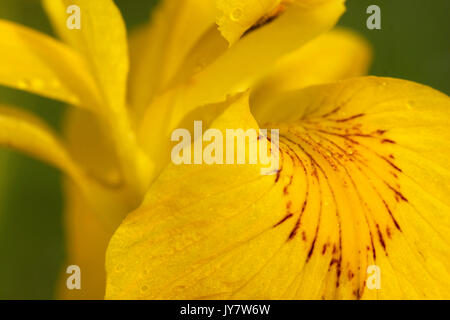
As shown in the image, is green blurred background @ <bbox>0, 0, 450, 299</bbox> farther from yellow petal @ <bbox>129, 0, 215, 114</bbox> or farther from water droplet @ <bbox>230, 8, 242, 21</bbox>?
water droplet @ <bbox>230, 8, 242, 21</bbox>

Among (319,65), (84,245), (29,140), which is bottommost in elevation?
(84,245)

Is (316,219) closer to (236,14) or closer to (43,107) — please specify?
(236,14)

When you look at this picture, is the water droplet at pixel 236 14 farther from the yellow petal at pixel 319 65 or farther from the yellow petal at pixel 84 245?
the yellow petal at pixel 84 245

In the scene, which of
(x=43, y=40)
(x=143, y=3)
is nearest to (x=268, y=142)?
(x=43, y=40)

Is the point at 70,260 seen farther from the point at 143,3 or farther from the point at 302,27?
the point at 143,3

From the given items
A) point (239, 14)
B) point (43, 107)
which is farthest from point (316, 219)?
point (43, 107)

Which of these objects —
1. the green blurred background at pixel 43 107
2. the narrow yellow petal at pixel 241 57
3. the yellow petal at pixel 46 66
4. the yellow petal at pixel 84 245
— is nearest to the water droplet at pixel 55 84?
the yellow petal at pixel 46 66

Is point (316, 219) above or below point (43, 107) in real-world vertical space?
below
